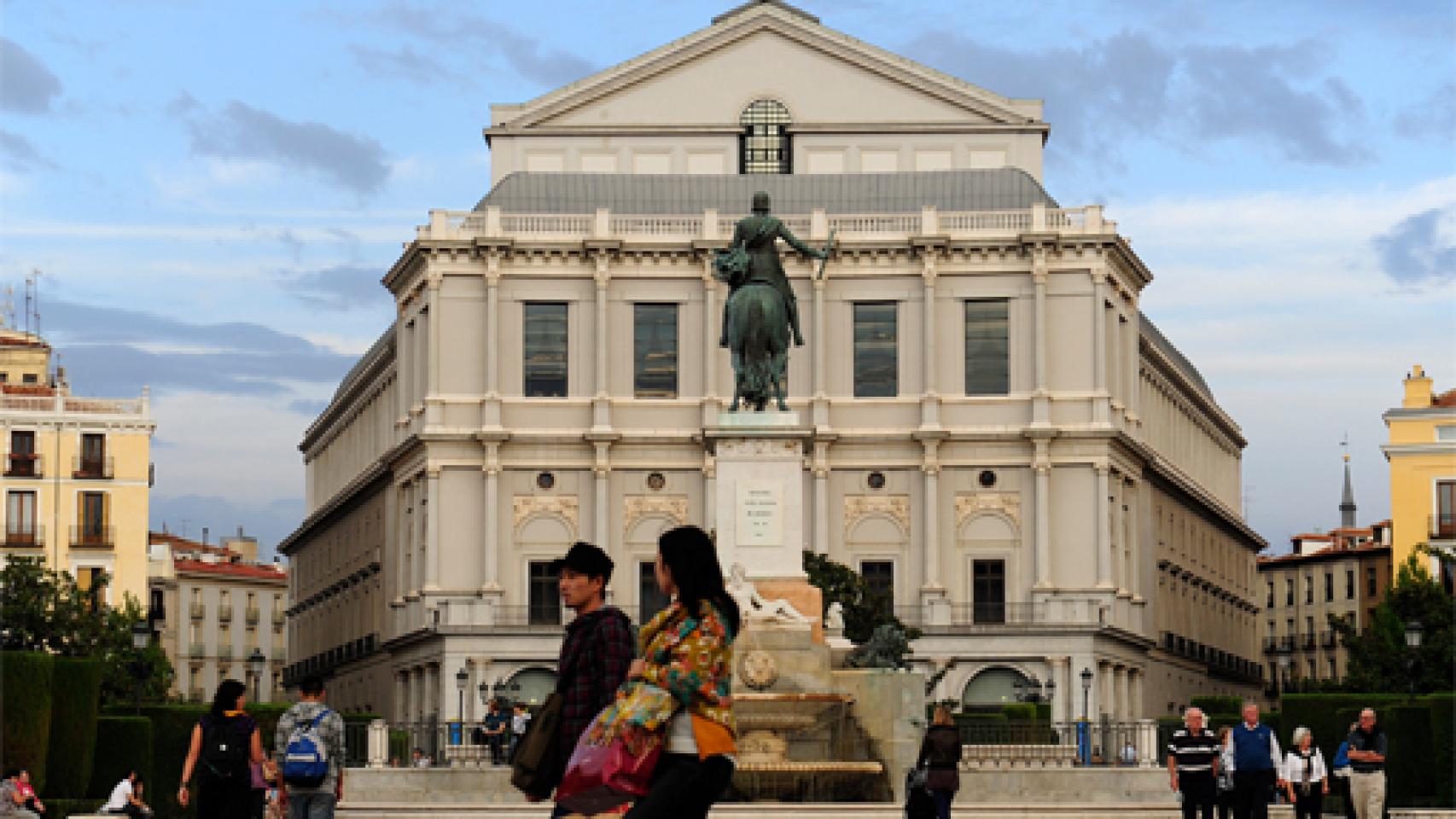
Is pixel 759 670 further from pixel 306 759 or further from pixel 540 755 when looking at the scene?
pixel 540 755

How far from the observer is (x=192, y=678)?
461ft

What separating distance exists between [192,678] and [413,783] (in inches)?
4052

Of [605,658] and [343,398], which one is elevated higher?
[343,398]

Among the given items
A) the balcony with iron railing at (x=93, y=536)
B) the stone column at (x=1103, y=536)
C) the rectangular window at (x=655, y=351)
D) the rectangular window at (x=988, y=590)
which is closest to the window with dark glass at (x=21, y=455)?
the balcony with iron railing at (x=93, y=536)

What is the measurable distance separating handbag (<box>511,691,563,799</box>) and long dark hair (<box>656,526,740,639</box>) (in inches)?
43.4

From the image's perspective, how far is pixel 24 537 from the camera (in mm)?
110125

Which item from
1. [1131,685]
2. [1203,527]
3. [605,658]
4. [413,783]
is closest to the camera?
[605,658]

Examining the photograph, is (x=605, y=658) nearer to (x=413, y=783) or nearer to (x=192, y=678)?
(x=413, y=783)

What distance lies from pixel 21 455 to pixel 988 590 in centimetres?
3695

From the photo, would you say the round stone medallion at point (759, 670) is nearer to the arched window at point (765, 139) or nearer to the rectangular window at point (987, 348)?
the rectangular window at point (987, 348)

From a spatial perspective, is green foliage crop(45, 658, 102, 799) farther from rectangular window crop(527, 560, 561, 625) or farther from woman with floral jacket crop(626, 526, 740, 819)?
rectangular window crop(527, 560, 561, 625)

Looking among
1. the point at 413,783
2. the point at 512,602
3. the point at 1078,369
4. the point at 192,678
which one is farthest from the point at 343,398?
the point at 413,783

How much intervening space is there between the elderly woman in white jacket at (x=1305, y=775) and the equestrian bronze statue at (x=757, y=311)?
7.77m

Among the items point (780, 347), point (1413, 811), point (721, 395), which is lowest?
point (1413, 811)
